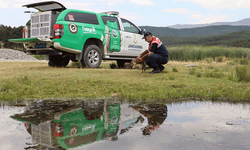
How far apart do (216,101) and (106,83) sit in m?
2.70

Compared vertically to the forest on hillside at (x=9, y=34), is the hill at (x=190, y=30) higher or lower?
higher

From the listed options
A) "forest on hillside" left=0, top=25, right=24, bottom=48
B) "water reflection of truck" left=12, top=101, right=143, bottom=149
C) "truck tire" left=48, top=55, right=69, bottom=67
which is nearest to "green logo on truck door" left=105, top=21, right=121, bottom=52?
"truck tire" left=48, top=55, right=69, bottom=67

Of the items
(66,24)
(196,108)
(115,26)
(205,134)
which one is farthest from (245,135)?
(115,26)

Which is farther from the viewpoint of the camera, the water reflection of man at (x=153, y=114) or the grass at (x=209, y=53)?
the grass at (x=209, y=53)

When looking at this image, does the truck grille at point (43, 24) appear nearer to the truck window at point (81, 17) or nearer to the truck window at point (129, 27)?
the truck window at point (81, 17)

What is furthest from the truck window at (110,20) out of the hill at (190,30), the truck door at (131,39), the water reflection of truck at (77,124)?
the hill at (190,30)

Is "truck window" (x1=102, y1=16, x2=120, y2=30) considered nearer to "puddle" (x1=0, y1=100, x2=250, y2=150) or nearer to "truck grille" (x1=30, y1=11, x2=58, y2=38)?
"truck grille" (x1=30, y1=11, x2=58, y2=38)

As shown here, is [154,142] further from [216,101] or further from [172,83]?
[172,83]

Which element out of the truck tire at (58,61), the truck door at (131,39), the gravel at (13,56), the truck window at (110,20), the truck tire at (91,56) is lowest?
the gravel at (13,56)

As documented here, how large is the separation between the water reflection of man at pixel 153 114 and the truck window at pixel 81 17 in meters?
6.27

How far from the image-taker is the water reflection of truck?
128 inches

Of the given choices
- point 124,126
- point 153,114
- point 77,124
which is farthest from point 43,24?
point 124,126

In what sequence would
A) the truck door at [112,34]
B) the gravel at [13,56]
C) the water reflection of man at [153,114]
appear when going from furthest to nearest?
the gravel at [13,56] < the truck door at [112,34] < the water reflection of man at [153,114]

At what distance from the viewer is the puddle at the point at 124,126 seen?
3.12 metres
